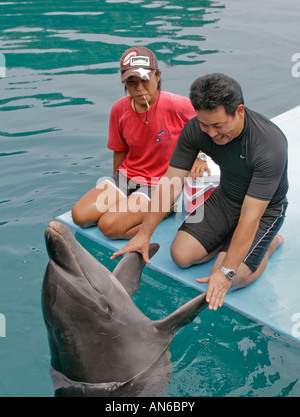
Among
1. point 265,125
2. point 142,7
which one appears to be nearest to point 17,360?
point 265,125

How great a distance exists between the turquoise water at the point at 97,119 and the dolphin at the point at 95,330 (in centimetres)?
57

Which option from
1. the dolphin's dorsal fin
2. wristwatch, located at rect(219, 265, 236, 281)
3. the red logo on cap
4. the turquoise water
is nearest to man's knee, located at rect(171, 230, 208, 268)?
the turquoise water

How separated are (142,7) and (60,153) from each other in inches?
278

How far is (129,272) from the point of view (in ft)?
12.6

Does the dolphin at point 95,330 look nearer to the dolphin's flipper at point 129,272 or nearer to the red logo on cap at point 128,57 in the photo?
the dolphin's flipper at point 129,272

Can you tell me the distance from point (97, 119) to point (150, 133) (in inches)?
116

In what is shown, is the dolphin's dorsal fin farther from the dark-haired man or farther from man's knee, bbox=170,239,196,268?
man's knee, bbox=170,239,196,268

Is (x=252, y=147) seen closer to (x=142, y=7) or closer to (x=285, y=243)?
(x=285, y=243)

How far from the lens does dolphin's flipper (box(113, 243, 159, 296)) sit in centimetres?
377

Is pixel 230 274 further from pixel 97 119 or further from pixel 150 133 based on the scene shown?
pixel 97 119

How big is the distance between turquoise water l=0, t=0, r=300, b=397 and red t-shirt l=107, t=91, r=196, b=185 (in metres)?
0.97

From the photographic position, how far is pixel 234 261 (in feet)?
13.2

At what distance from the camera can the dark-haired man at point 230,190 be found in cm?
376

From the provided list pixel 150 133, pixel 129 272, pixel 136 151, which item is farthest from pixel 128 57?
pixel 129 272
